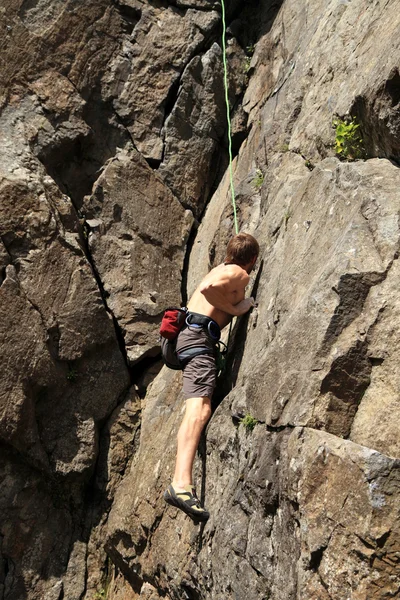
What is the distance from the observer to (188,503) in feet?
21.3

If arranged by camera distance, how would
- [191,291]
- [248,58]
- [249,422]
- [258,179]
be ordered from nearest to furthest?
1. [249,422]
2. [258,179]
3. [191,291]
4. [248,58]

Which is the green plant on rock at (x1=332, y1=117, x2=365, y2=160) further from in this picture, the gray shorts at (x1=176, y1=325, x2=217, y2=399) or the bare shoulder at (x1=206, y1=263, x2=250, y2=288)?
the gray shorts at (x1=176, y1=325, x2=217, y2=399)

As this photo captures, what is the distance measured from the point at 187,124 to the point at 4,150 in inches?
112

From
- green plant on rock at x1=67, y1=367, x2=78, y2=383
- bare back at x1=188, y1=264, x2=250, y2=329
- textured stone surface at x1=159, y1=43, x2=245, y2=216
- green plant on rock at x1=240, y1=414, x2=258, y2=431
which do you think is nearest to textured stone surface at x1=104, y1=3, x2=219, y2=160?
textured stone surface at x1=159, y1=43, x2=245, y2=216

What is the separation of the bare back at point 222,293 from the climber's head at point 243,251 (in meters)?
0.08

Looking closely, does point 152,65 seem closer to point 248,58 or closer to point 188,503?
point 248,58

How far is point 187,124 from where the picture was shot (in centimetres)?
1093

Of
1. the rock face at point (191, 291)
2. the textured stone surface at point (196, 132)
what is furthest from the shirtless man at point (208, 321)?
the textured stone surface at point (196, 132)

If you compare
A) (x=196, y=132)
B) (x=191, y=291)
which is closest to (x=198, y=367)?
→ (x=191, y=291)

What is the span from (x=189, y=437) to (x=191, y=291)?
130 inches

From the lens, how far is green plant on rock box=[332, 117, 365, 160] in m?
7.24

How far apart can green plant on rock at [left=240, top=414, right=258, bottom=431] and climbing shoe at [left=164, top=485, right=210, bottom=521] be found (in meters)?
0.81

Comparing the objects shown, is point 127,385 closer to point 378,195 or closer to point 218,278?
point 218,278

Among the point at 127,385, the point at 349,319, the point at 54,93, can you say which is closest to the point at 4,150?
the point at 54,93
